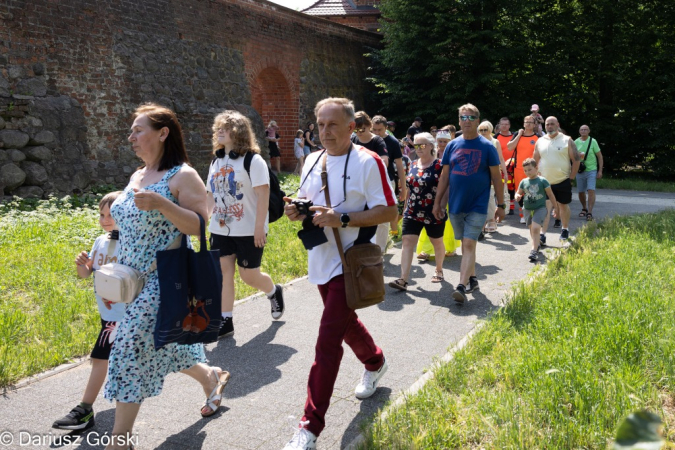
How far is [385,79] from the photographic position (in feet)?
84.5

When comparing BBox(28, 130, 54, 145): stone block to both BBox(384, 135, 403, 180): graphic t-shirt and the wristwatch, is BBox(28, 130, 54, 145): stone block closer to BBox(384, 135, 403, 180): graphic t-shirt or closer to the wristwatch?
BBox(384, 135, 403, 180): graphic t-shirt

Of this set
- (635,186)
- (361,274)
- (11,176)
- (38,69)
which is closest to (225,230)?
(361,274)

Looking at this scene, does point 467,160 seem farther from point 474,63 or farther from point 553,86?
point 553,86

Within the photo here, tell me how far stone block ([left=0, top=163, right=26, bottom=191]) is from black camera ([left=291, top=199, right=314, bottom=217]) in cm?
990

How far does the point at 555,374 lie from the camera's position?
407 centimetres

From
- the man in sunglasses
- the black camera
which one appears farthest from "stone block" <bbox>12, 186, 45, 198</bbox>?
the black camera

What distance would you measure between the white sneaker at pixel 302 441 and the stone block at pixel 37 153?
425 inches

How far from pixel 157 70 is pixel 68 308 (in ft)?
35.8

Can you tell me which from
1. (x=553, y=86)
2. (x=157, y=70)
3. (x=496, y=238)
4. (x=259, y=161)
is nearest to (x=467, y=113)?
(x=259, y=161)

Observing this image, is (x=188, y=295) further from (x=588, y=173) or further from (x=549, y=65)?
(x=549, y=65)

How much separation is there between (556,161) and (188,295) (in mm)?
8261

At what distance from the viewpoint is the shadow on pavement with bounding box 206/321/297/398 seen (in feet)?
15.3

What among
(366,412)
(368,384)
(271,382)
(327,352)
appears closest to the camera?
(327,352)

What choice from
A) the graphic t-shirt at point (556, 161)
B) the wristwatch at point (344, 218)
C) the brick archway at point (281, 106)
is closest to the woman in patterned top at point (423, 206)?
the graphic t-shirt at point (556, 161)
